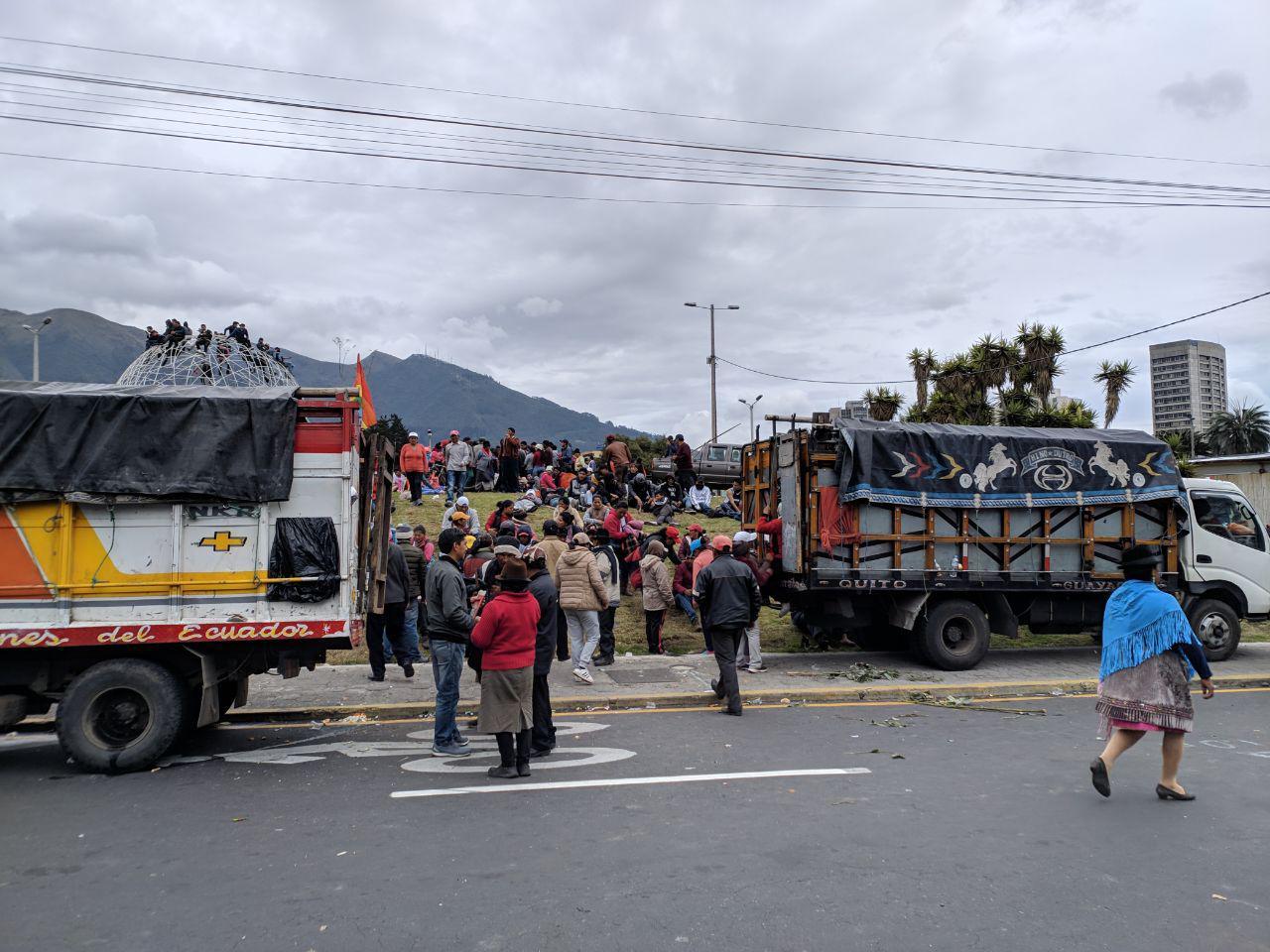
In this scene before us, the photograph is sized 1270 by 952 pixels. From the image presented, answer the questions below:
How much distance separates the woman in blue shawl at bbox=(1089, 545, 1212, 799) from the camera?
5777 millimetres

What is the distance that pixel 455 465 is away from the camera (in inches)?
799

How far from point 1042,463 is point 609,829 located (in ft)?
29.5

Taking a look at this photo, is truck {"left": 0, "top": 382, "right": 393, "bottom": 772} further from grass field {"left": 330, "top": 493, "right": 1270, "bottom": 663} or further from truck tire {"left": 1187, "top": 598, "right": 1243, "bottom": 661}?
truck tire {"left": 1187, "top": 598, "right": 1243, "bottom": 661}

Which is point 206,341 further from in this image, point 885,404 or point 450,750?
point 885,404

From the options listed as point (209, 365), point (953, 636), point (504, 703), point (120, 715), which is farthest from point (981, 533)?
point (209, 365)

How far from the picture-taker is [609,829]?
531 cm

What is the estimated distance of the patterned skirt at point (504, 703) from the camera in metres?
6.52

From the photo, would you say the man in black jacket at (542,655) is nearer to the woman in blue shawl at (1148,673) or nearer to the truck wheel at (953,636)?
the woman in blue shawl at (1148,673)

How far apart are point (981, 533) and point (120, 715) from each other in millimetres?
10136

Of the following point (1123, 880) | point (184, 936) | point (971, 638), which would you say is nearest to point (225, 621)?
point (184, 936)

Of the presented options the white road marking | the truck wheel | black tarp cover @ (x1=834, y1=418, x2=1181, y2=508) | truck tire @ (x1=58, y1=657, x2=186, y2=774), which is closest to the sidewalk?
the truck wheel

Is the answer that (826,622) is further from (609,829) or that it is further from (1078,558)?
(609,829)

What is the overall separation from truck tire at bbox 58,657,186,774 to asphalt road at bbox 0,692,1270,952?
0.66 ft

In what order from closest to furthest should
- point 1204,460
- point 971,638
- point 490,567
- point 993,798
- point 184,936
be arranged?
point 184,936 → point 993,798 → point 490,567 → point 971,638 → point 1204,460
